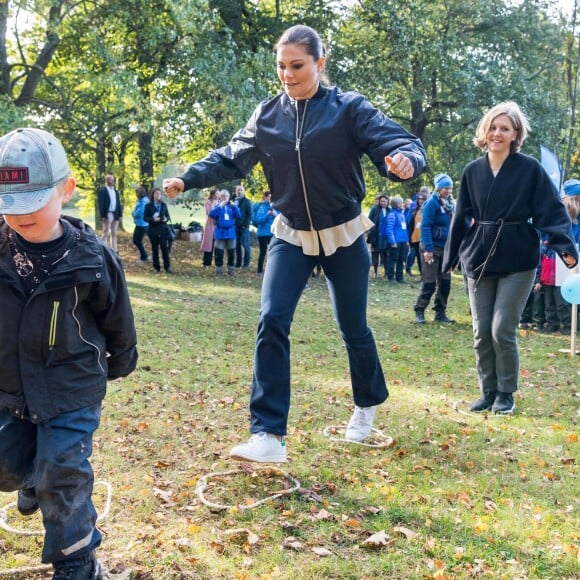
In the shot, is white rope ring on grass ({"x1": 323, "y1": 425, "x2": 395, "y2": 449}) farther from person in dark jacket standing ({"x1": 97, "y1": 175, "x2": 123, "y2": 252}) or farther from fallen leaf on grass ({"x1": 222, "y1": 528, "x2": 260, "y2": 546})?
person in dark jacket standing ({"x1": 97, "y1": 175, "x2": 123, "y2": 252})

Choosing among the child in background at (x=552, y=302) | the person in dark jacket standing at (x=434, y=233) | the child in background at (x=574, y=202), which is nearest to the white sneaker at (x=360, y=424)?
the person in dark jacket standing at (x=434, y=233)

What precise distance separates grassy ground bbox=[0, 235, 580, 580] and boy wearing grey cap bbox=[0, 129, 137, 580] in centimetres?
53

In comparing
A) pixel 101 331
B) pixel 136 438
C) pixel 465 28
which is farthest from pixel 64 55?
pixel 101 331

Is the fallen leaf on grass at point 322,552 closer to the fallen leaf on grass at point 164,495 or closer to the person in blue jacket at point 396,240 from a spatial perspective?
the fallen leaf on grass at point 164,495

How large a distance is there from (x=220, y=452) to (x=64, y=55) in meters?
20.6

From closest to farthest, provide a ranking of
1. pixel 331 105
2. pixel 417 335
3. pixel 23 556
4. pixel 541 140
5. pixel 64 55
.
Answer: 1. pixel 23 556
2. pixel 331 105
3. pixel 417 335
4. pixel 64 55
5. pixel 541 140

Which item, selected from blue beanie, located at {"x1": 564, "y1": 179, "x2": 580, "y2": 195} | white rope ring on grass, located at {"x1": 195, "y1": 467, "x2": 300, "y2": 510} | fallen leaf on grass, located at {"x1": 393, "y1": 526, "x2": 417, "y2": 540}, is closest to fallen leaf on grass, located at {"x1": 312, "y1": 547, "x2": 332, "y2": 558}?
fallen leaf on grass, located at {"x1": 393, "y1": 526, "x2": 417, "y2": 540}

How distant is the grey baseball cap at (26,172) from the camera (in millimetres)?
2902

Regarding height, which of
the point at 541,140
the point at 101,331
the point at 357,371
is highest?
the point at 541,140

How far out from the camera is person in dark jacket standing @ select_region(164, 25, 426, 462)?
439 cm

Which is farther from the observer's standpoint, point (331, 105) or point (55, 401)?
point (331, 105)

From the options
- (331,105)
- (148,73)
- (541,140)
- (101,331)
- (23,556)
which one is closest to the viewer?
(101,331)

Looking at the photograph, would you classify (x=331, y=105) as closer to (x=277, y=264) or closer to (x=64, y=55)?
(x=277, y=264)

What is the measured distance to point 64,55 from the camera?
2288 cm
